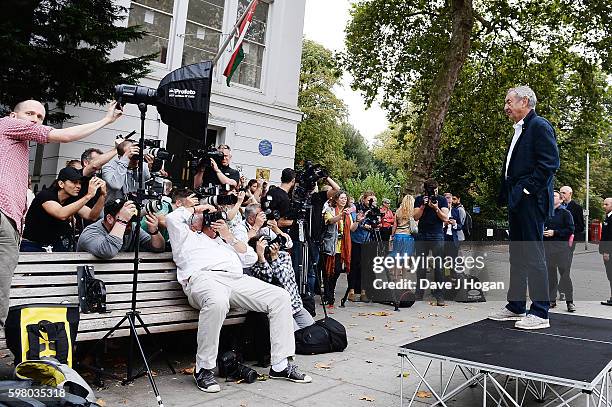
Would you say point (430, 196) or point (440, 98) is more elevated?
point (440, 98)

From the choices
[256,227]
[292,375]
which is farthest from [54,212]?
[292,375]

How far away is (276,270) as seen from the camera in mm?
5871

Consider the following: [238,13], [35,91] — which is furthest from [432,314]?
[238,13]

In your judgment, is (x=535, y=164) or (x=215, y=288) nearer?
(x=215, y=288)

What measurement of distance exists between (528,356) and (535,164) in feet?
6.15

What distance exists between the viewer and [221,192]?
5461 millimetres

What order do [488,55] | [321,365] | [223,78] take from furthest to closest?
[488,55], [223,78], [321,365]

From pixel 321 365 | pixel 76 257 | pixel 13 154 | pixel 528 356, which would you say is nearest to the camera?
pixel 13 154

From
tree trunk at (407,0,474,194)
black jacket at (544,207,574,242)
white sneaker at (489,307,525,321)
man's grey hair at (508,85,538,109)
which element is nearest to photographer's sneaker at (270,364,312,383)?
white sneaker at (489,307,525,321)

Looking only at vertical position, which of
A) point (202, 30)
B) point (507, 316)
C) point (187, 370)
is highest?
point (202, 30)

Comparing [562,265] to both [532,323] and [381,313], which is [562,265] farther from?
[532,323]

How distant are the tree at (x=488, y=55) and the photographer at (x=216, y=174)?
10898 mm

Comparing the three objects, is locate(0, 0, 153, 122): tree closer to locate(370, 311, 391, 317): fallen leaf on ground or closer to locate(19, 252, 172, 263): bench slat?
locate(19, 252, 172, 263): bench slat

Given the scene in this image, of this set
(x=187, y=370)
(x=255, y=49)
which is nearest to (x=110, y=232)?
(x=187, y=370)
